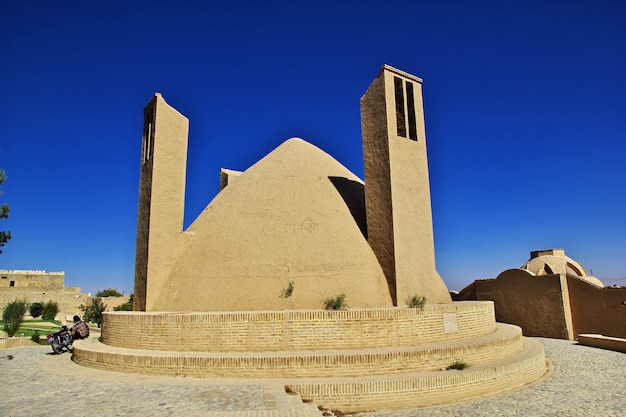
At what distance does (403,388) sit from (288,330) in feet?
7.50

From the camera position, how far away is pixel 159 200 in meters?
10.6

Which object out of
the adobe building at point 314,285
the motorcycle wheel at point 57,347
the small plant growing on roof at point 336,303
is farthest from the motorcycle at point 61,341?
the small plant growing on roof at point 336,303

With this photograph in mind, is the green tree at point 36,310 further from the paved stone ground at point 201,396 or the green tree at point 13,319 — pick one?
the paved stone ground at point 201,396

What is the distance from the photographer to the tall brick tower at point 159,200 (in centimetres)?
1020

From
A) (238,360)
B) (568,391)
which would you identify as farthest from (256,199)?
(568,391)

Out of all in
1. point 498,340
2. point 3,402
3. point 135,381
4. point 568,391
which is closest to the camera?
point 3,402

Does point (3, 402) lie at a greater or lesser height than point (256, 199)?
lesser

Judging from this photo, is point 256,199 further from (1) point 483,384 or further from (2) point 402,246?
(1) point 483,384

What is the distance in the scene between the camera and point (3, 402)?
5.59m

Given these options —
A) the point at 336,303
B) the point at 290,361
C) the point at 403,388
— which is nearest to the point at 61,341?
the point at 290,361

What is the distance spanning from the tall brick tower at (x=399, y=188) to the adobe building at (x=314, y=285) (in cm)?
4

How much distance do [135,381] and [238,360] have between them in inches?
67.5

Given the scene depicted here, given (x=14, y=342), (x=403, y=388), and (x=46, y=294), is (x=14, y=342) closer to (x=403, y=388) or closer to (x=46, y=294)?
(x=403, y=388)

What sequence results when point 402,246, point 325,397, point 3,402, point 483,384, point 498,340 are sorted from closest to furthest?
point 3,402 < point 325,397 < point 483,384 < point 498,340 < point 402,246
